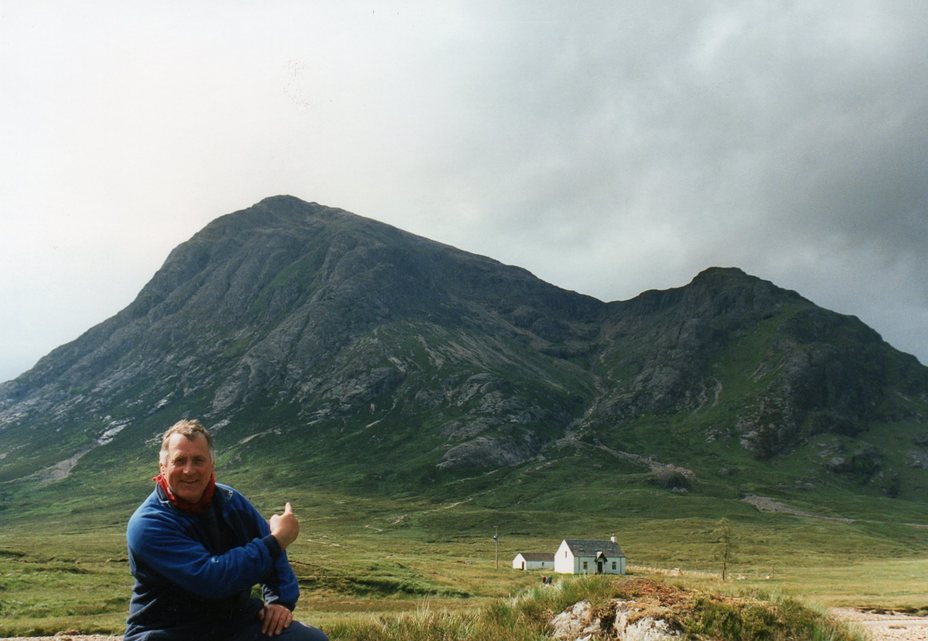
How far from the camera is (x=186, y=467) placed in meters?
6.18

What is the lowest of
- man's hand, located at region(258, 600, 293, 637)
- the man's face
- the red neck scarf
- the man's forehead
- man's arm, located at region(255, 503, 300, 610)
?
man's hand, located at region(258, 600, 293, 637)

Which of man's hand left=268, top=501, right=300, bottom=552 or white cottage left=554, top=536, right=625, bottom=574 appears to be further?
white cottage left=554, top=536, right=625, bottom=574

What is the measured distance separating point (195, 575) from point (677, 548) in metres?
140

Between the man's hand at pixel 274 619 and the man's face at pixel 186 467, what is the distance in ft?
4.57

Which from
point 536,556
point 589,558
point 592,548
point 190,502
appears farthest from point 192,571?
point 536,556

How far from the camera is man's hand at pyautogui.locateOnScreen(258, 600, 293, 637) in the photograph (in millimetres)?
6176

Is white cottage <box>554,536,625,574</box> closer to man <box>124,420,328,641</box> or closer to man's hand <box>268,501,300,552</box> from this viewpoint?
man <box>124,420,328,641</box>

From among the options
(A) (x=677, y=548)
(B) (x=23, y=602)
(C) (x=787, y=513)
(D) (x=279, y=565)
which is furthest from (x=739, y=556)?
(D) (x=279, y=565)

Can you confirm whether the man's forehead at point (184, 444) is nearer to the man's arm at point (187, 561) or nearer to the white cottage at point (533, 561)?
the man's arm at point (187, 561)

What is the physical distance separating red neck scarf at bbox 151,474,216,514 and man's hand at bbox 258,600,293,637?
4.13ft

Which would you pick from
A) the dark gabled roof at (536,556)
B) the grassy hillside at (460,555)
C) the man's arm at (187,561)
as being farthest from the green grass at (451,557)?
the man's arm at (187,561)

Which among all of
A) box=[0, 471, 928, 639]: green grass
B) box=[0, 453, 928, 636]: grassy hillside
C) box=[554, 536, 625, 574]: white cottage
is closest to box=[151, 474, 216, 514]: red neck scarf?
box=[0, 471, 928, 639]: green grass

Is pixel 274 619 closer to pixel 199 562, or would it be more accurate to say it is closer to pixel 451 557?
pixel 199 562

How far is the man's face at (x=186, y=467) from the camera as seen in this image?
617 cm
